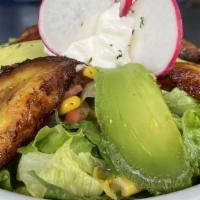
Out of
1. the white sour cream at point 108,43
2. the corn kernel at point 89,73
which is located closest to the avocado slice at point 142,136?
the corn kernel at point 89,73

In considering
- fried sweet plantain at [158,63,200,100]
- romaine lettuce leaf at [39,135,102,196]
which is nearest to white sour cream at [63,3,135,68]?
fried sweet plantain at [158,63,200,100]

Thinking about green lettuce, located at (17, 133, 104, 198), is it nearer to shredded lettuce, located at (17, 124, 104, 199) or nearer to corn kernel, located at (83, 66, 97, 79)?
shredded lettuce, located at (17, 124, 104, 199)

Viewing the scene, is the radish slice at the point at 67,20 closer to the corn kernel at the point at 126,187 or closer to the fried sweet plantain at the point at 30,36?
the fried sweet plantain at the point at 30,36

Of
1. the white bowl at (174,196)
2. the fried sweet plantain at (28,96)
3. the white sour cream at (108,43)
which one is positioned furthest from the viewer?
the white sour cream at (108,43)

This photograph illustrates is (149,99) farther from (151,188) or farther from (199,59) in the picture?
(199,59)

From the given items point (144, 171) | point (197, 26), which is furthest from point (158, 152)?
point (197, 26)

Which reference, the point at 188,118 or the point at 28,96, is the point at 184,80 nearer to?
the point at 188,118
